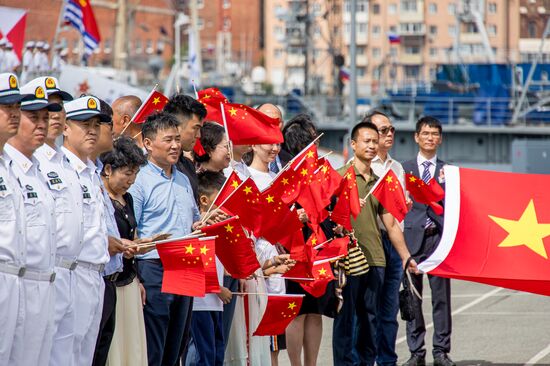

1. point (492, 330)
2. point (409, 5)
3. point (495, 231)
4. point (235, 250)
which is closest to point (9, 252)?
point (235, 250)

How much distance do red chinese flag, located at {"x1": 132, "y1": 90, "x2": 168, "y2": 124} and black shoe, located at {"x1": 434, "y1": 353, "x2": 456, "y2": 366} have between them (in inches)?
135

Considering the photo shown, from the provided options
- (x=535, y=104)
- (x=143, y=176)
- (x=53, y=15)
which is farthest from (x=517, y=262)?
(x=535, y=104)

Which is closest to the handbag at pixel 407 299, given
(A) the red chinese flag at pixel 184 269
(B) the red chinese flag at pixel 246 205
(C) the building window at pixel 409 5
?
(B) the red chinese flag at pixel 246 205

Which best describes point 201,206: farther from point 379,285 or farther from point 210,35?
point 210,35

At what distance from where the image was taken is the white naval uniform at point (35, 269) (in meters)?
6.20

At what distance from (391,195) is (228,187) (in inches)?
85.9

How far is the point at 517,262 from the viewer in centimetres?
1045

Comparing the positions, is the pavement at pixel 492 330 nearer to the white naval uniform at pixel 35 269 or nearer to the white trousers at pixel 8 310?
the white naval uniform at pixel 35 269

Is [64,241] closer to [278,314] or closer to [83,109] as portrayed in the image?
[83,109]

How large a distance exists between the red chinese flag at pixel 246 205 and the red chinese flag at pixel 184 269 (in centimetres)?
76

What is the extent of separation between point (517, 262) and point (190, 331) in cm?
318

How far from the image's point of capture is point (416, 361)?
36.1 ft

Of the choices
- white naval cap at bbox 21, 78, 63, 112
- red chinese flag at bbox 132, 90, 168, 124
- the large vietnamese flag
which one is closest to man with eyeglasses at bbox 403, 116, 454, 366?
the large vietnamese flag

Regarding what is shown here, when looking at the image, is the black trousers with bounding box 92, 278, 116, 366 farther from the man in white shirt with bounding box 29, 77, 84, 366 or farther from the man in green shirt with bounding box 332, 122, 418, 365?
the man in green shirt with bounding box 332, 122, 418, 365
